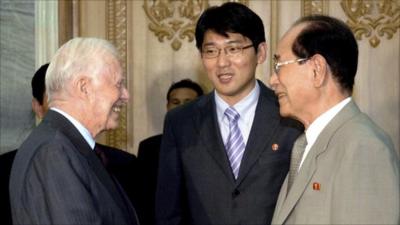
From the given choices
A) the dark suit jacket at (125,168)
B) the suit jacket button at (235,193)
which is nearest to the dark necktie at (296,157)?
the suit jacket button at (235,193)

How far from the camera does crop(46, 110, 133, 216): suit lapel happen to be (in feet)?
7.68

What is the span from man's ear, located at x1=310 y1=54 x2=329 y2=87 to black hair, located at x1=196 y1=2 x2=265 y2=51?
72 cm

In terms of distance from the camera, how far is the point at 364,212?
7.36ft

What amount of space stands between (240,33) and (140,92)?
68.8 inches

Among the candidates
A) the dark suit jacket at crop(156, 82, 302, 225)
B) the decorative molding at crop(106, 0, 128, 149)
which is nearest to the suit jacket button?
the dark suit jacket at crop(156, 82, 302, 225)

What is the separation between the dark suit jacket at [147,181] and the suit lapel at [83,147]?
1.54 m

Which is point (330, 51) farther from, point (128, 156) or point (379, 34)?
point (379, 34)

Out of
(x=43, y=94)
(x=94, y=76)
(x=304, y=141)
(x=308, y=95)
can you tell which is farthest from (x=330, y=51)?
(x=43, y=94)

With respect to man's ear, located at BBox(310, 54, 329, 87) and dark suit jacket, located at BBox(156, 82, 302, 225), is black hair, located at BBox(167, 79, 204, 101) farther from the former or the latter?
man's ear, located at BBox(310, 54, 329, 87)

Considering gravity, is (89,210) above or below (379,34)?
below

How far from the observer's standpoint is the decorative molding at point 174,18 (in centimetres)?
476

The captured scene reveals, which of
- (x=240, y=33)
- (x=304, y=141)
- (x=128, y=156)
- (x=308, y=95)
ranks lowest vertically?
(x=128, y=156)

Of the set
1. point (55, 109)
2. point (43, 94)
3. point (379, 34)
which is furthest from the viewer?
point (379, 34)

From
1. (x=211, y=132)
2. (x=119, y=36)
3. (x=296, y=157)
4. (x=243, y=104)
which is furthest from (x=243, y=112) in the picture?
(x=119, y=36)
